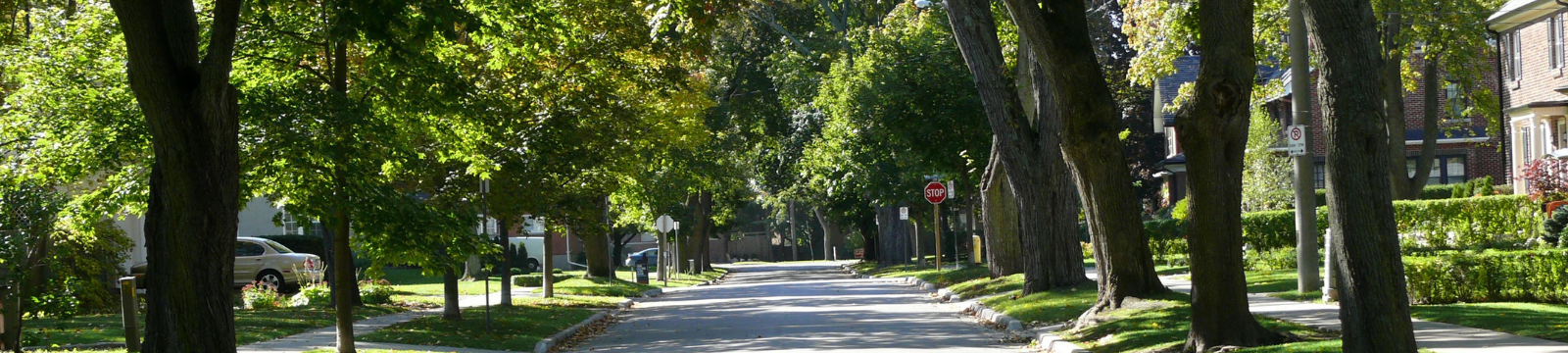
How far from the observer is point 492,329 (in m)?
18.8

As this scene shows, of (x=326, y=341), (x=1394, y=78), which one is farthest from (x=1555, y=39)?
(x=326, y=341)

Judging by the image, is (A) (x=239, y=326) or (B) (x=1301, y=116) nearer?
(B) (x=1301, y=116)

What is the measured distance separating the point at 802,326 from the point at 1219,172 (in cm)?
840

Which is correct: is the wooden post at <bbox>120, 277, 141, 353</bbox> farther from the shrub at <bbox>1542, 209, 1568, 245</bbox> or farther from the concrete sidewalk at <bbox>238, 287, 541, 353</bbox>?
the shrub at <bbox>1542, 209, 1568, 245</bbox>

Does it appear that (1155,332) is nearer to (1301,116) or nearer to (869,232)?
(1301,116)

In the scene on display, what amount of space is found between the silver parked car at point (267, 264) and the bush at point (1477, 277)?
848 inches

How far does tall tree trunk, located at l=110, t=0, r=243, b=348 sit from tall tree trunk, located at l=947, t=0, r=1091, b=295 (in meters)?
12.9

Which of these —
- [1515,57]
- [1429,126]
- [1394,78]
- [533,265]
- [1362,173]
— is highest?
[1515,57]

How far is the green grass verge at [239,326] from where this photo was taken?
54.0 ft

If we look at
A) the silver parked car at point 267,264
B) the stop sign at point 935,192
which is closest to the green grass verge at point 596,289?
the silver parked car at point 267,264

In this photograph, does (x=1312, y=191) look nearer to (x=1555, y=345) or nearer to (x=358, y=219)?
(x=1555, y=345)

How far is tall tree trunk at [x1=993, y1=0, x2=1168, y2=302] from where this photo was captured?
1381 centimetres

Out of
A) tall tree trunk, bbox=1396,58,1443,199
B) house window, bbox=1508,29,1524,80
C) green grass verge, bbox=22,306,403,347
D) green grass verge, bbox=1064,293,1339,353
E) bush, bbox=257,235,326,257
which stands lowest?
green grass verge, bbox=1064,293,1339,353

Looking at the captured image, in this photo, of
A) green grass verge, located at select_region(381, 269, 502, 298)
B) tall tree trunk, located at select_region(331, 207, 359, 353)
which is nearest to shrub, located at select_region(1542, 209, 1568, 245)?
green grass verge, located at select_region(381, 269, 502, 298)
